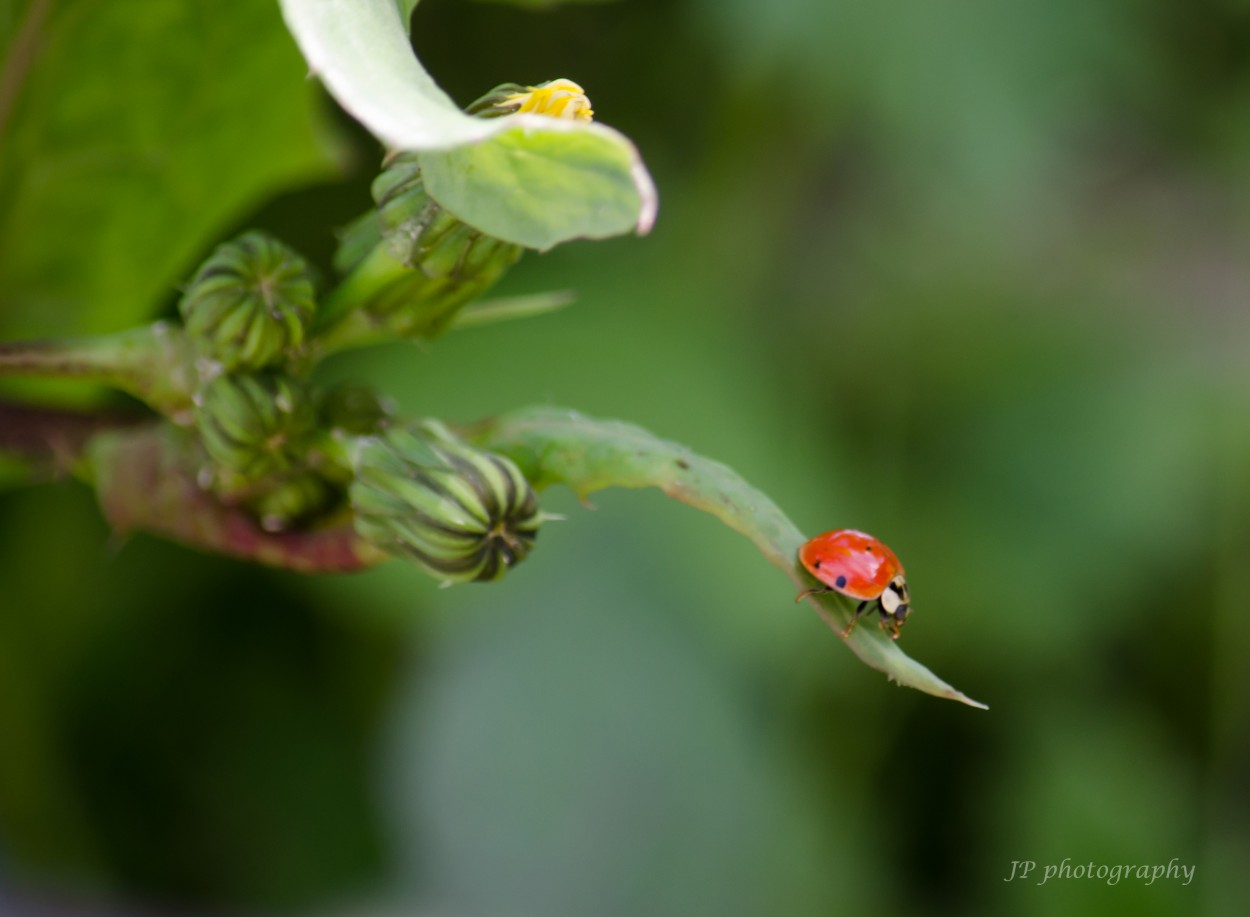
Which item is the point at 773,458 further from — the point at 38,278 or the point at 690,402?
the point at 38,278

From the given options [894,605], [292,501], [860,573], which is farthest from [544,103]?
[894,605]

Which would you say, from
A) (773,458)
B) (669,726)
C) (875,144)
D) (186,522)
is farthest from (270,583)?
(875,144)

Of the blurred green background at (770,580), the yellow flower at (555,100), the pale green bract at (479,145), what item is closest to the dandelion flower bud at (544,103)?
the yellow flower at (555,100)

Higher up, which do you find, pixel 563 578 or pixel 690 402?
pixel 690 402

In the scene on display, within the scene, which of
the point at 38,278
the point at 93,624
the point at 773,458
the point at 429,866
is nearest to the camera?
the point at 38,278

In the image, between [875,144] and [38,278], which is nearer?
[38,278]

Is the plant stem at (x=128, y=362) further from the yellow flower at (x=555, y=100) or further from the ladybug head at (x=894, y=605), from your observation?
the ladybug head at (x=894, y=605)

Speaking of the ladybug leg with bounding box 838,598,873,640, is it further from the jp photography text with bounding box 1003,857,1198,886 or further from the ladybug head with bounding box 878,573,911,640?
the jp photography text with bounding box 1003,857,1198,886
